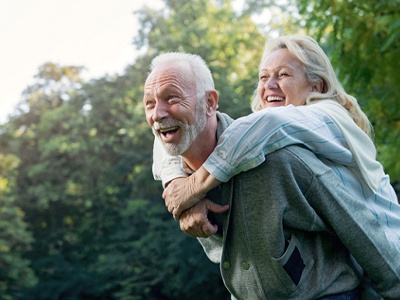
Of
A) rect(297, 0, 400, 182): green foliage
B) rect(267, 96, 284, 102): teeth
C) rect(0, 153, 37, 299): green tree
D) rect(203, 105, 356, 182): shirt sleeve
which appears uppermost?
rect(203, 105, 356, 182): shirt sleeve

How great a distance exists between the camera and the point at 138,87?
835 inches

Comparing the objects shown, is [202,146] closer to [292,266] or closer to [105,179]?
[292,266]

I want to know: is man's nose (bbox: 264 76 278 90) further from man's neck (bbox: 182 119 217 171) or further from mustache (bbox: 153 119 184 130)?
mustache (bbox: 153 119 184 130)

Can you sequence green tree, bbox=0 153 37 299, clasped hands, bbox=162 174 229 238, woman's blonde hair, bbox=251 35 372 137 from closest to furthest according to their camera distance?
1. clasped hands, bbox=162 174 229 238
2. woman's blonde hair, bbox=251 35 372 137
3. green tree, bbox=0 153 37 299

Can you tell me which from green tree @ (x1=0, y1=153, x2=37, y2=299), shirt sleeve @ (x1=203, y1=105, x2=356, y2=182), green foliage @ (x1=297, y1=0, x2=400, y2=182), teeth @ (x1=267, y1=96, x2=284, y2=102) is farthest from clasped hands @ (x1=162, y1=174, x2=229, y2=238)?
green tree @ (x1=0, y1=153, x2=37, y2=299)

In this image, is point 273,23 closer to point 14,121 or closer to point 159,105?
point 14,121

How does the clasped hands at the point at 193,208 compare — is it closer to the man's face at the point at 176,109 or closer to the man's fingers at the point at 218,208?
the man's fingers at the point at 218,208

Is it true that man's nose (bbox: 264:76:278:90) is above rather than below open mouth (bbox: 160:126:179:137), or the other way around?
below

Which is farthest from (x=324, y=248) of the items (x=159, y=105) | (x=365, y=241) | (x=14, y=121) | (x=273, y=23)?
(x=273, y=23)

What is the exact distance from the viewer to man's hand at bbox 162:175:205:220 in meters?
2.04

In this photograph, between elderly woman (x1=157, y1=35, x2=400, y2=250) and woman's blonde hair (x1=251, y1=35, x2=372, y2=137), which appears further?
woman's blonde hair (x1=251, y1=35, x2=372, y2=137)

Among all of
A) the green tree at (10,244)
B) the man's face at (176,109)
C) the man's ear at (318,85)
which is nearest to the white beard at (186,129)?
the man's face at (176,109)

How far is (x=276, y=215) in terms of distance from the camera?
196 centimetres

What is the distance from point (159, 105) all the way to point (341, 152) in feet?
1.96
